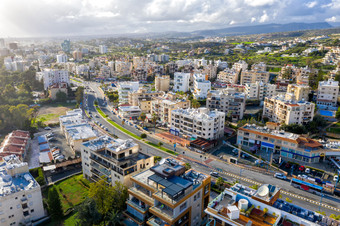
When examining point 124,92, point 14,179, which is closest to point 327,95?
point 124,92

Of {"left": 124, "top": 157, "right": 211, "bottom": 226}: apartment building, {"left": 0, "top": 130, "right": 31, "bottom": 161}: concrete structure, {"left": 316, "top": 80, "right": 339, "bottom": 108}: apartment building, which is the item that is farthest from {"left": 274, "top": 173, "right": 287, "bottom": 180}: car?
{"left": 0, "top": 130, "right": 31, "bottom": 161}: concrete structure

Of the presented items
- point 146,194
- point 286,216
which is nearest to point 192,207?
point 146,194

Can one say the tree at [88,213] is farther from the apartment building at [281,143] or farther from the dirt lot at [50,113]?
the dirt lot at [50,113]

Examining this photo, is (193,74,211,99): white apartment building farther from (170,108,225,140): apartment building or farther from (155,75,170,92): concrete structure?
(170,108,225,140): apartment building

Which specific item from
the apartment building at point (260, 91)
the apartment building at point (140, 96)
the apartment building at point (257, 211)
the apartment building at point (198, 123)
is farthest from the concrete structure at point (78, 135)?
the apartment building at point (260, 91)

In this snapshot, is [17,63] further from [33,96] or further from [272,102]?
[272,102]

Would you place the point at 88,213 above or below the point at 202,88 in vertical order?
below

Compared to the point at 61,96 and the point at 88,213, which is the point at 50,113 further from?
the point at 88,213
